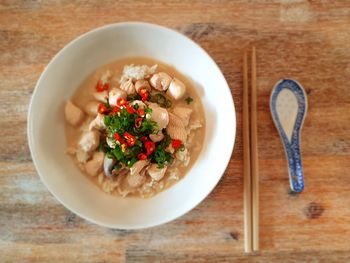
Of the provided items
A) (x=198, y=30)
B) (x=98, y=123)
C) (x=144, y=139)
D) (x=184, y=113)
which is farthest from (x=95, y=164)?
(x=198, y=30)

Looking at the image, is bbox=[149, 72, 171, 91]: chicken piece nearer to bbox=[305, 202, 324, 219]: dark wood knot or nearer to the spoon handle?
the spoon handle

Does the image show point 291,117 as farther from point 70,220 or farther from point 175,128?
point 70,220

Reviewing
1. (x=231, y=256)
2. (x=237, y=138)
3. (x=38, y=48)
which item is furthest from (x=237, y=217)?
(x=38, y=48)

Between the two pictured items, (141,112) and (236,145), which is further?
(236,145)

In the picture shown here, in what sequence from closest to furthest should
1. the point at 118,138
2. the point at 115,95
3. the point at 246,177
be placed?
the point at 118,138 → the point at 115,95 → the point at 246,177

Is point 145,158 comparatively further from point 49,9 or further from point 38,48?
point 49,9
